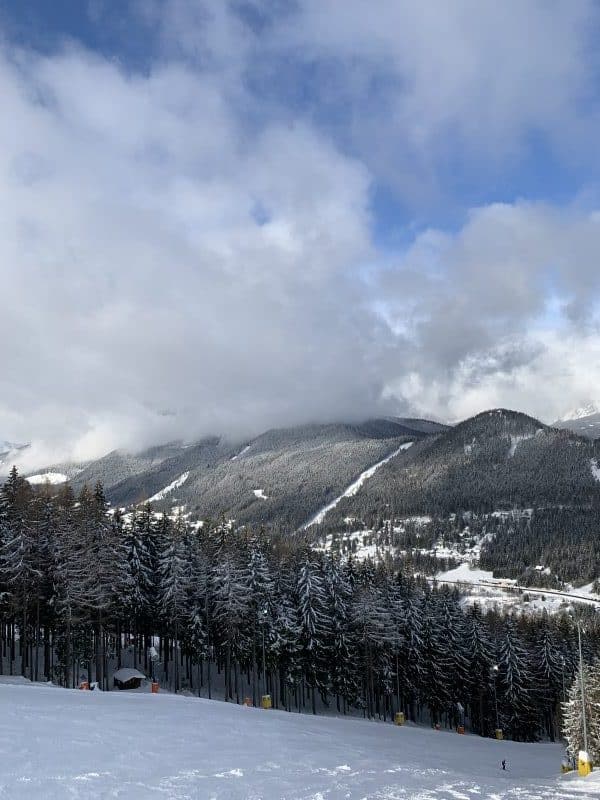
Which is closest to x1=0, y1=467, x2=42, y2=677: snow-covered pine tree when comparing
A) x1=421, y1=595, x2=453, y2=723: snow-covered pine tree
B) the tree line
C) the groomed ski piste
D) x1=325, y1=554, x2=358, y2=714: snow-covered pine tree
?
the tree line

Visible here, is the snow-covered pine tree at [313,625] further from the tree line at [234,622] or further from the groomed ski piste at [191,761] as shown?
the groomed ski piste at [191,761]

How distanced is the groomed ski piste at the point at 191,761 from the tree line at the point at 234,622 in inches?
766

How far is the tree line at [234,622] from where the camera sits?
46469 mm

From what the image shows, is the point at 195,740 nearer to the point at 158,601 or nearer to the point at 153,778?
the point at 153,778

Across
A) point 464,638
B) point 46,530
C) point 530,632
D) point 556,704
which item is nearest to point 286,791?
point 46,530

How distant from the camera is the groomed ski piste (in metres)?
14.1

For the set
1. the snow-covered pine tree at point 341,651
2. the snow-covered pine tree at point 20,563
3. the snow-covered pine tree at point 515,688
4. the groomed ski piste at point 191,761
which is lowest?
the snow-covered pine tree at point 515,688

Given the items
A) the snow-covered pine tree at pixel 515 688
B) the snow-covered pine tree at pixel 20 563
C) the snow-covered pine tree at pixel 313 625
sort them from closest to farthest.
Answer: the snow-covered pine tree at pixel 20 563 < the snow-covered pine tree at pixel 313 625 < the snow-covered pine tree at pixel 515 688

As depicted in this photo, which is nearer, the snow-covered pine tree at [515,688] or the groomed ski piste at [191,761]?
the groomed ski piste at [191,761]

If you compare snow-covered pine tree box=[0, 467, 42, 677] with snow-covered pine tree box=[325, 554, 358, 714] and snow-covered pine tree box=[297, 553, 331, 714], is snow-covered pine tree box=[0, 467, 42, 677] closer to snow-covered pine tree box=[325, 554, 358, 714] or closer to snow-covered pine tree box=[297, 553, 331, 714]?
snow-covered pine tree box=[297, 553, 331, 714]

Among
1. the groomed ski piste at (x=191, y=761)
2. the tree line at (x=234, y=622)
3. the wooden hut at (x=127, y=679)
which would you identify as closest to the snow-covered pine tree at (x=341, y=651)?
the tree line at (x=234, y=622)

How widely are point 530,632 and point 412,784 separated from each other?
82.3 metres

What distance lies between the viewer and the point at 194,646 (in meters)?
55.8

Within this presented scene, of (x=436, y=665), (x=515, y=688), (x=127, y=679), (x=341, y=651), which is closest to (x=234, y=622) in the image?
(x=127, y=679)
